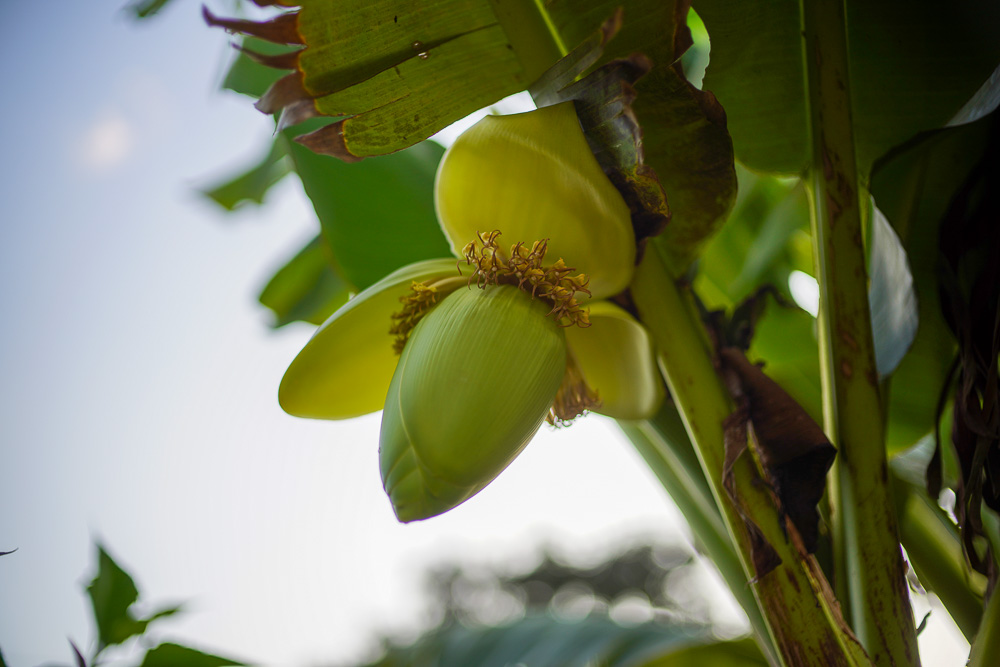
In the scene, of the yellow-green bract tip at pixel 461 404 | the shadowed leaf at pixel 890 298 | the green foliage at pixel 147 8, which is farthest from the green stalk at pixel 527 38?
the green foliage at pixel 147 8

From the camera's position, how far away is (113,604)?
526 mm

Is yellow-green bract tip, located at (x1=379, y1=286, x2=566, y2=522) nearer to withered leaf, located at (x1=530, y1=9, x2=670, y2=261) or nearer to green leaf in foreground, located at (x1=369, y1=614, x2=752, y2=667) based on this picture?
withered leaf, located at (x1=530, y1=9, x2=670, y2=261)

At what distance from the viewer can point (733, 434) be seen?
47 centimetres

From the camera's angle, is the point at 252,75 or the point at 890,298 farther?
the point at 252,75

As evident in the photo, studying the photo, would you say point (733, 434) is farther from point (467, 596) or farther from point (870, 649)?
point (467, 596)

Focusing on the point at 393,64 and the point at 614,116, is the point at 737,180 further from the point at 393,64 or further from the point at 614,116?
the point at 393,64

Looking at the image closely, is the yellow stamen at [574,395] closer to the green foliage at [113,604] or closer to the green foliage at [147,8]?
the green foliage at [113,604]

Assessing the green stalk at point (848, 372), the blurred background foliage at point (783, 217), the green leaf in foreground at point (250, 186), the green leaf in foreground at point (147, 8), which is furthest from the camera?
the green leaf in foreground at point (250, 186)

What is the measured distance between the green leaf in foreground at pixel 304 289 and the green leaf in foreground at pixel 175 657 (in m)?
0.55

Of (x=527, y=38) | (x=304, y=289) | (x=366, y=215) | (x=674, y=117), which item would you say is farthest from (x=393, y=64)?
(x=304, y=289)

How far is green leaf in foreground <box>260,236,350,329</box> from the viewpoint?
98 cm

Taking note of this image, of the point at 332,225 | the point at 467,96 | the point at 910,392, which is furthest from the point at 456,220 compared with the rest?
the point at 910,392

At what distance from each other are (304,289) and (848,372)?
80 cm

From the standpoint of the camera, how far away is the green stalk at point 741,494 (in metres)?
0.43
